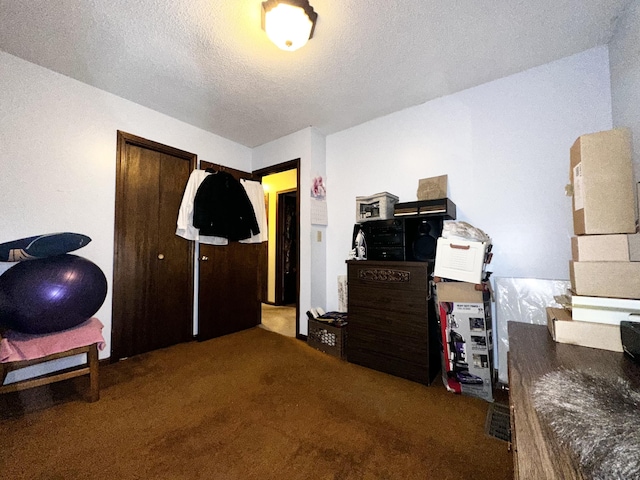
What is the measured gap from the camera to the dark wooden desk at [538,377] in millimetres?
414

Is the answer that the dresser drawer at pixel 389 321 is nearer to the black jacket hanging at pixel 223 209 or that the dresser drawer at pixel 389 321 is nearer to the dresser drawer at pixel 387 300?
the dresser drawer at pixel 387 300

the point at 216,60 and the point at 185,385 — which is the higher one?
the point at 216,60

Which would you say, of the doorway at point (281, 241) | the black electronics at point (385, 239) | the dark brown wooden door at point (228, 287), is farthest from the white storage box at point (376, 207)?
the doorway at point (281, 241)

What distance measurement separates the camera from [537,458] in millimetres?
430

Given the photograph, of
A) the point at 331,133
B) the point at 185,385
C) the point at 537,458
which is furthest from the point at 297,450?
the point at 331,133

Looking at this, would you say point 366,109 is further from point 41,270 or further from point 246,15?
point 41,270

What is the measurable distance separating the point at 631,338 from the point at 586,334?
122 millimetres

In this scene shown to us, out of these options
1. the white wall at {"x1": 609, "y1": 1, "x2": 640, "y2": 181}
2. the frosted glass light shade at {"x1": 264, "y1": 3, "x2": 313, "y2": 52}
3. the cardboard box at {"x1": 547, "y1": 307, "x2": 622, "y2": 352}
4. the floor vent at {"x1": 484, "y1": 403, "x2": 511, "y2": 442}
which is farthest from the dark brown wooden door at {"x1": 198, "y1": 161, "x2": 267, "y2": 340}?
the white wall at {"x1": 609, "y1": 1, "x2": 640, "y2": 181}

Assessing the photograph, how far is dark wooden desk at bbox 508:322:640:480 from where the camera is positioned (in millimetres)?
414

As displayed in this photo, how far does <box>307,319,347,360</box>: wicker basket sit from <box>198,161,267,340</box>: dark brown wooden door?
3.45 ft

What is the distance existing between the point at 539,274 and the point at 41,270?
11.3 ft

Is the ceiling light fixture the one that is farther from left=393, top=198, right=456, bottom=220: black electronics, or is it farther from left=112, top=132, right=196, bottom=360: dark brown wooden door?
left=112, top=132, right=196, bottom=360: dark brown wooden door

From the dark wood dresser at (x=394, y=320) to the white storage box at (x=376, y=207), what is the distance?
16.2 inches

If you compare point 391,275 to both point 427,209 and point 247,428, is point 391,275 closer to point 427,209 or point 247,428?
point 427,209
